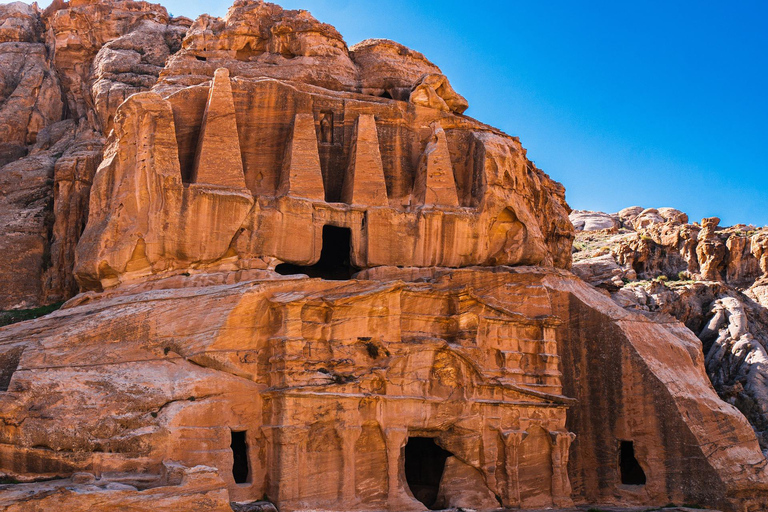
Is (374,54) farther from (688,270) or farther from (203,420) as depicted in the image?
(688,270)

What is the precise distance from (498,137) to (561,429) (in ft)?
44.4

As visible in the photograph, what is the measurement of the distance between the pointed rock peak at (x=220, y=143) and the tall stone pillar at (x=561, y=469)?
16.0 meters

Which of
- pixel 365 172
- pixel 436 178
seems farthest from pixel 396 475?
pixel 436 178

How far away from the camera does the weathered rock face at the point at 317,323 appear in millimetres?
28156

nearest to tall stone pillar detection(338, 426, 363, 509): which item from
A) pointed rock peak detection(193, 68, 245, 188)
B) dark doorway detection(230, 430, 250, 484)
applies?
dark doorway detection(230, 430, 250, 484)

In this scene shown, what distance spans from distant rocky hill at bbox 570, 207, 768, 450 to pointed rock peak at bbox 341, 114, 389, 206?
18668 mm

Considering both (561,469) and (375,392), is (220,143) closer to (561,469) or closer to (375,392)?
(375,392)

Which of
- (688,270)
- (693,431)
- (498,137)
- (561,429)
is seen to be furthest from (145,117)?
(688,270)

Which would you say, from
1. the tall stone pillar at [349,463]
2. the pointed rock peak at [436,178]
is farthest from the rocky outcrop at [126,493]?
the pointed rock peak at [436,178]

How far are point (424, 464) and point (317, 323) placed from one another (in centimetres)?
1041

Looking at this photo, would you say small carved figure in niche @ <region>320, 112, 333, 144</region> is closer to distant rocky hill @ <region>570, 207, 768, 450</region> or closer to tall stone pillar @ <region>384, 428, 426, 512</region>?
tall stone pillar @ <region>384, 428, 426, 512</region>

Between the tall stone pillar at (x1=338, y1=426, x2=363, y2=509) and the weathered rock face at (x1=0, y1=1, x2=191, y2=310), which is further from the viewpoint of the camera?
the weathered rock face at (x1=0, y1=1, x2=191, y2=310)

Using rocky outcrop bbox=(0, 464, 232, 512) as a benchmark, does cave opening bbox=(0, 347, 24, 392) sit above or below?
above

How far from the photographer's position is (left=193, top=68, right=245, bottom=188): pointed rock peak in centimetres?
3453
